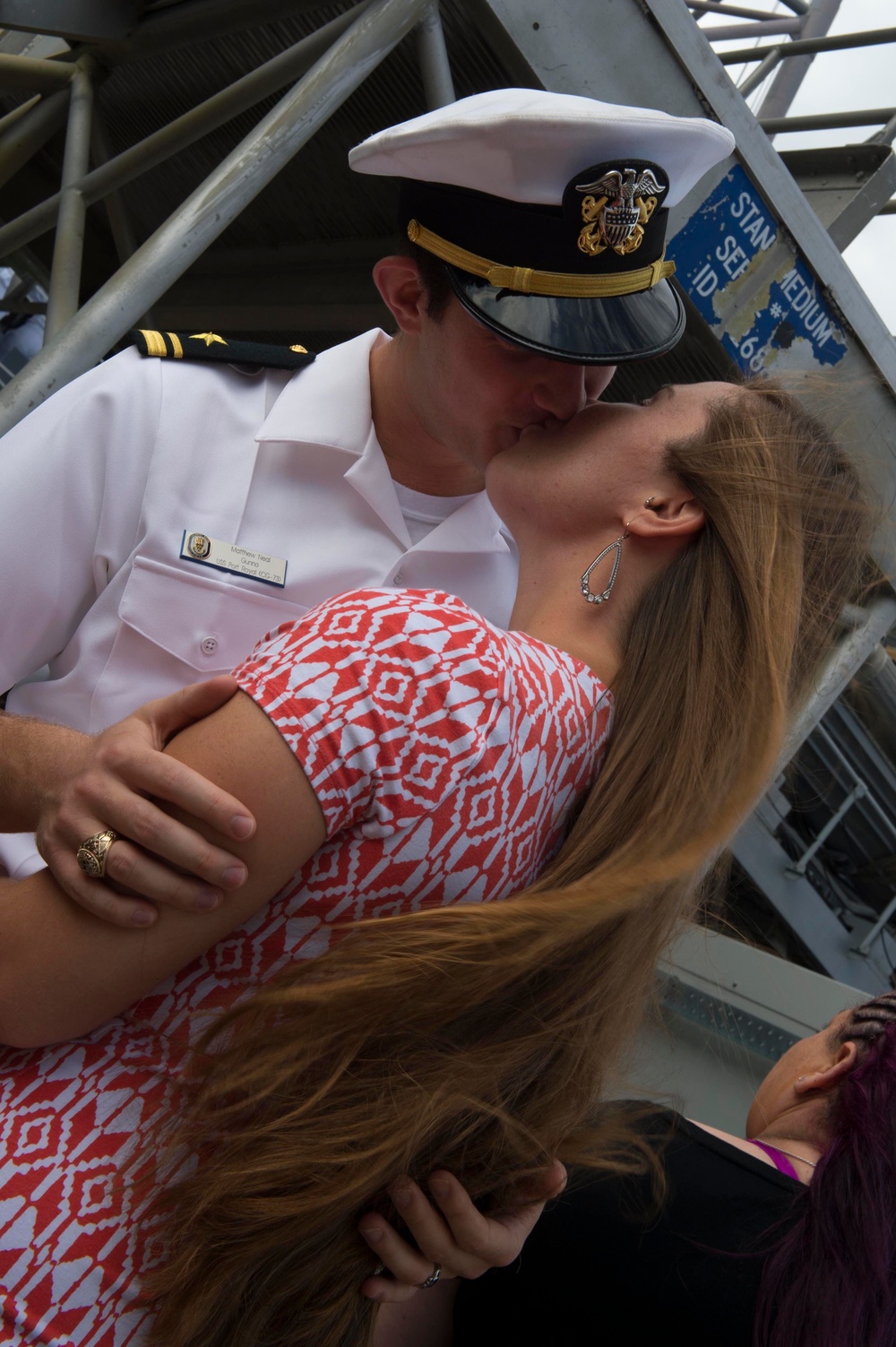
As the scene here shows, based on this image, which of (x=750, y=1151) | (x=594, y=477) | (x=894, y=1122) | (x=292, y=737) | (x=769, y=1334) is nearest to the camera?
(x=292, y=737)

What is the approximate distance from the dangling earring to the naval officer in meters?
0.36

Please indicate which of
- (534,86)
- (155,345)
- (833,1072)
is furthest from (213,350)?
(833,1072)

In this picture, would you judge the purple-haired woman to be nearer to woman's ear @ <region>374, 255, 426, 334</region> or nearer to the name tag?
the name tag

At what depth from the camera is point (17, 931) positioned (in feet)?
3.23

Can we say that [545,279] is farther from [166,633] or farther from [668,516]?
[166,633]

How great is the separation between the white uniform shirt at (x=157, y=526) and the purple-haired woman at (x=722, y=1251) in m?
0.98

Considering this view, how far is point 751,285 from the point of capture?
8.58 ft

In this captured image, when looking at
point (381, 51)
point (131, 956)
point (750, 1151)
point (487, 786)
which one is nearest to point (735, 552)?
point (487, 786)

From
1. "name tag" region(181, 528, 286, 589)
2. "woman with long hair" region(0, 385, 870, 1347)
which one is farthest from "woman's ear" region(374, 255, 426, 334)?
"woman with long hair" region(0, 385, 870, 1347)

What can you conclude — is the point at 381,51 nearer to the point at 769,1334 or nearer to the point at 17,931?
the point at 17,931

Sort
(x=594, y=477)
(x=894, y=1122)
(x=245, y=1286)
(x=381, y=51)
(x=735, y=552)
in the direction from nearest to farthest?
1. (x=245, y=1286)
2. (x=735, y=552)
3. (x=594, y=477)
4. (x=894, y=1122)
5. (x=381, y=51)

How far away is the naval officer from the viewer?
1.55 m

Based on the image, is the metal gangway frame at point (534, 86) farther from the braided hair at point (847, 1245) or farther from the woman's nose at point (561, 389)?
the braided hair at point (847, 1245)

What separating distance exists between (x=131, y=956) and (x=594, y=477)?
0.80 meters
